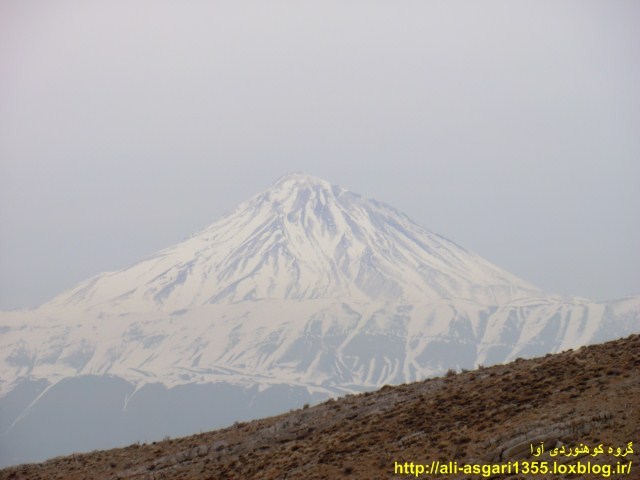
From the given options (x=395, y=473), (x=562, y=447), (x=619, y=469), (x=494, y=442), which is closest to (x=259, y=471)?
(x=395, y=473)

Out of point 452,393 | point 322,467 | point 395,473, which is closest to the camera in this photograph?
point 395,473

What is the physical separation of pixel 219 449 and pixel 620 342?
1482 cm

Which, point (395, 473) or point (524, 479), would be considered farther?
point (395, 473)

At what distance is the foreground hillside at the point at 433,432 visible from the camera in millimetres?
33938

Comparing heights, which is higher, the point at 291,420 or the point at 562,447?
the point at 291,420

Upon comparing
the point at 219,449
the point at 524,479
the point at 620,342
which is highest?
the point at 620,342

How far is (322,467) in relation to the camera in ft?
124

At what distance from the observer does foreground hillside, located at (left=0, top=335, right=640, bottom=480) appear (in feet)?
111

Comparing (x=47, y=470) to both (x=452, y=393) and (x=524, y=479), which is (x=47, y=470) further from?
(x=524, y=479)

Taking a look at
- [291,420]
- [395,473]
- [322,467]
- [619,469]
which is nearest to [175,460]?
[291,420]

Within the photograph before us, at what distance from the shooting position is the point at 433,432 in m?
38.3

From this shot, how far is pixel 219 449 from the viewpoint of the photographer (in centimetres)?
4434

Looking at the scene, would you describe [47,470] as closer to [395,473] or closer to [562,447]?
[395,473]

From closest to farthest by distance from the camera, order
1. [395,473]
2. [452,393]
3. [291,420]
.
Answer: [395,473]
[452,393]
[291,420]
